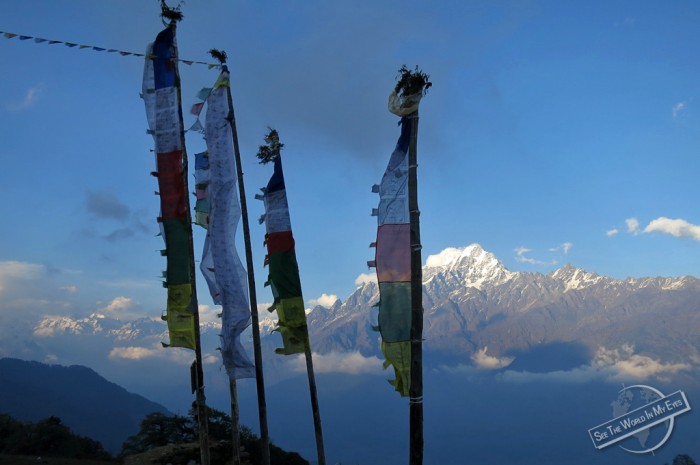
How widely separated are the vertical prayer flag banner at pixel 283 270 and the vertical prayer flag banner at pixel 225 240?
1.33m

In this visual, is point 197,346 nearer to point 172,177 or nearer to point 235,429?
point 172,177

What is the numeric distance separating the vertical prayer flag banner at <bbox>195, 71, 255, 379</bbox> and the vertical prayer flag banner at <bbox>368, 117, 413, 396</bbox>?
Result: 820 centimetres

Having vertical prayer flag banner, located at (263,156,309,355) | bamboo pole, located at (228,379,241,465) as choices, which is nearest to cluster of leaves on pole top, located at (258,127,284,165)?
vertical prayer flag banner, located at (263,156,309,355)

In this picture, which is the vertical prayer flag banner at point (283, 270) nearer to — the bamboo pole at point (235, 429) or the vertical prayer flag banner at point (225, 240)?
the vertical prayer flag banner at point (225, 240)

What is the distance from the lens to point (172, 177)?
65.2 feet

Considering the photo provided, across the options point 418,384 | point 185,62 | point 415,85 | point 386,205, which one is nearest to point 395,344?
point 418,384

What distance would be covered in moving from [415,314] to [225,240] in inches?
402

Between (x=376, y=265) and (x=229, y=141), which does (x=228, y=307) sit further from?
(x=376, y=265)

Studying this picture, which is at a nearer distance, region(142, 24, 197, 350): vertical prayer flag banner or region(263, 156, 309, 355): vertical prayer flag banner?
region(142, 24, 197, 350): vertical prayer flag banner

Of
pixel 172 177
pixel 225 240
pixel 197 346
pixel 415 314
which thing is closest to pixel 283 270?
pixel 225 240

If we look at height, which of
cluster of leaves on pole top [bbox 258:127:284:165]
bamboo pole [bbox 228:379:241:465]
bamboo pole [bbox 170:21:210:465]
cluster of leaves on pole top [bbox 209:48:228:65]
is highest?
cluster of leaves on pole top [bbox 209:48:228:65]

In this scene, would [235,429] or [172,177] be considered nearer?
[172,177]

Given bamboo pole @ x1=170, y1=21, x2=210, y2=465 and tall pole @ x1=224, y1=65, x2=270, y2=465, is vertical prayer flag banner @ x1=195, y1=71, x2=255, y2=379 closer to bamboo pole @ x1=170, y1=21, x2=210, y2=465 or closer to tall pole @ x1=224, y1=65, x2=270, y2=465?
tall pole @ x1=224, y1=65, x2=270, y2=465

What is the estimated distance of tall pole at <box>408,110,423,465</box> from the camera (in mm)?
13047
